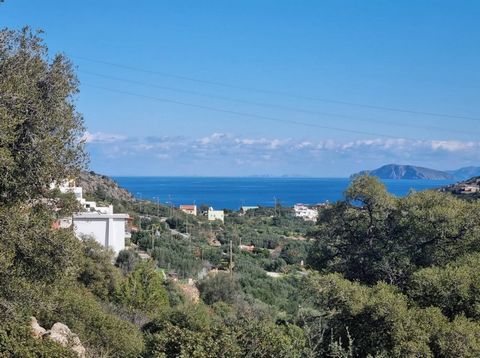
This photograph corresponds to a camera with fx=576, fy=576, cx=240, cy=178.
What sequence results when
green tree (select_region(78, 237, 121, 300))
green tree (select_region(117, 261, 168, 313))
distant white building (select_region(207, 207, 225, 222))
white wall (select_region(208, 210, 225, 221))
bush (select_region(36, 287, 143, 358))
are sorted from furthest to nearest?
white wall (select_region(208, 210, 225, 221)), distant white building (select_region(207, 207, 225, 222)), green tree (select_region(78, 237, 121, 300)), green tree (select_region(117, 261, 168, 313)), bush (select_region(36, 287, 143, 358))

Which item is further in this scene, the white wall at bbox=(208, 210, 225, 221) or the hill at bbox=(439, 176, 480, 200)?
the white wall at bbox=(208, 210, 225, 221)

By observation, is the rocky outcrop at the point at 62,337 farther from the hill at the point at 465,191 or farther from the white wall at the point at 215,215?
the white wall at the point at 215,215

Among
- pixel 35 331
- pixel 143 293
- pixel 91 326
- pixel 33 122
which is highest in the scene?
pixel 33 122

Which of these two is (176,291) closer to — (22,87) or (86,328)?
(86,328)

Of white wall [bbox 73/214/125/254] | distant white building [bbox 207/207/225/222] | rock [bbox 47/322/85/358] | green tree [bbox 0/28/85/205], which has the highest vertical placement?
green tree [bbox 0/28/85/205]

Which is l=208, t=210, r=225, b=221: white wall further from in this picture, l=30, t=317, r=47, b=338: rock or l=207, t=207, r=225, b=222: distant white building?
l=30, t=317, r=47, b=338: rock

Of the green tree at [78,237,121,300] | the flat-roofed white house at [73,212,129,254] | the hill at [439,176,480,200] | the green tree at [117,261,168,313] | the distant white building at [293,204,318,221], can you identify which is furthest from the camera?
the distant white building at [293,204,318,221]

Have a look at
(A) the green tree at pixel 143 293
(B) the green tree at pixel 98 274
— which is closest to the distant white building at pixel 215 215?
(B) the green tree at pixel 98 274

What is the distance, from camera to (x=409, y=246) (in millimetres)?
13875

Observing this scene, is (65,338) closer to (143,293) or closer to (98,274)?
(143,293)

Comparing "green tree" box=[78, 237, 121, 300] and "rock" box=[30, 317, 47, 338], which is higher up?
"rock" box=[30, 317, 47, 338]

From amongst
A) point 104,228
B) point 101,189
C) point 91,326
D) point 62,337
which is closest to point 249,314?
point 91,326

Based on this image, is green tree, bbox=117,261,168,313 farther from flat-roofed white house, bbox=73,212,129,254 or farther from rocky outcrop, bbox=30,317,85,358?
flat-roofed white house, bbox=73,212,129,254

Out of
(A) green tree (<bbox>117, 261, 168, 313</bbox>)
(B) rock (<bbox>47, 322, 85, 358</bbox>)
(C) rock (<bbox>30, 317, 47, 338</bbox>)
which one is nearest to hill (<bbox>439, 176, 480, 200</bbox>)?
(A) green tree (<bbox>117, 261, 168, 313</bbox>)
